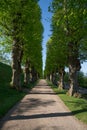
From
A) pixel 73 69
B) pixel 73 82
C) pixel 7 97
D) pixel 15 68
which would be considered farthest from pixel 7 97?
pixel 73 69

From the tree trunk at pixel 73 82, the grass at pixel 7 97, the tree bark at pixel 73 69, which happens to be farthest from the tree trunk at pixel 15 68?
the tree trunk at pixel 73 82

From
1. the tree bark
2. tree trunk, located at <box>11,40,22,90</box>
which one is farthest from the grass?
the tree bark

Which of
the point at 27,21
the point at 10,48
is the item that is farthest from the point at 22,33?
the point at 10,48

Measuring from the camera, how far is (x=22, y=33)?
3045 centimetres

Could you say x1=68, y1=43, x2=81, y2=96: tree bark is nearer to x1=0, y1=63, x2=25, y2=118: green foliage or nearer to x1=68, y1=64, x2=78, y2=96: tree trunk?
x1=68, y1=64, x2=78, y2=96: tree trunk

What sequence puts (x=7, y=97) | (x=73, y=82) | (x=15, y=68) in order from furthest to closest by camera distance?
(x=15, y=68) < (x=73, y=82) < (x=7, y=97)

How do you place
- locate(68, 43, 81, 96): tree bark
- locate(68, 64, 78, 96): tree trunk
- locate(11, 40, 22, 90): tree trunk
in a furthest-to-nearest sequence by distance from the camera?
locate(11, 40, 22, 90): tree trunk < locate(68, 64, 78, 96): tree trunk < locate(68, 43, 81, 96): tree bark

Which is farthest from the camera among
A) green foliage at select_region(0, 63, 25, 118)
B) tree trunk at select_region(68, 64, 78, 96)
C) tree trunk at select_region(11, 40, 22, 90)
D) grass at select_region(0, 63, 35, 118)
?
tree trunk at select_region(11, 40, 22, 90)

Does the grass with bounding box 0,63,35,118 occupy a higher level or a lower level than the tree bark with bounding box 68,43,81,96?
lower

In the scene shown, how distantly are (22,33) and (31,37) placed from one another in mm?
2396

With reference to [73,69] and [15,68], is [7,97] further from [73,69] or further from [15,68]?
[73,69]

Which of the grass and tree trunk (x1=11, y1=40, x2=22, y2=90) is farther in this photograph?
tree trunk (x1=11, y1=40, x2=22, y2=90)

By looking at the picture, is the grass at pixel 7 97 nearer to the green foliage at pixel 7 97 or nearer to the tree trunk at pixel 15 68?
the green foliage at pixel 7 97

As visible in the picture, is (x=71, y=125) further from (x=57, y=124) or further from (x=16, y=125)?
(x=16, y=125)
